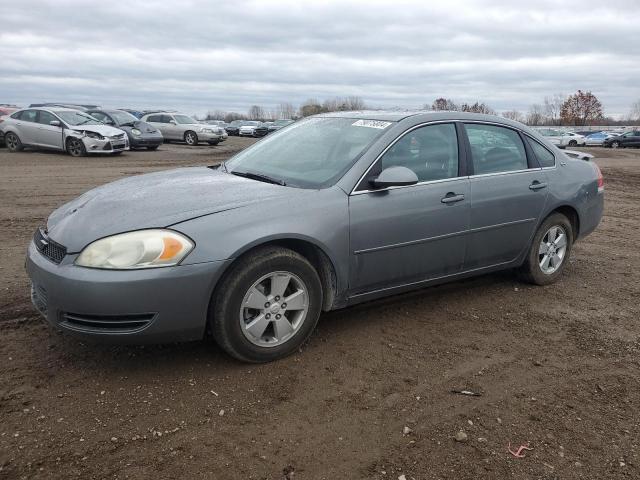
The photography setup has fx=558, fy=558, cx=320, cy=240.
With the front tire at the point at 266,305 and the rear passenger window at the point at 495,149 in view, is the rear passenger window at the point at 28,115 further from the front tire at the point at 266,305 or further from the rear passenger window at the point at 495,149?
the front tire at the point at 266,305

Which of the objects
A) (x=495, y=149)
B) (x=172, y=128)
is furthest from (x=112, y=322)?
(x=172, y=128)

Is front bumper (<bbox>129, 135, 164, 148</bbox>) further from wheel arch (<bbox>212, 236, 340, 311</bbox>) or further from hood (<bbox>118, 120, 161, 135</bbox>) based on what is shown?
wheel arch (<bbox>212, 236, 340, 311</bbox>)

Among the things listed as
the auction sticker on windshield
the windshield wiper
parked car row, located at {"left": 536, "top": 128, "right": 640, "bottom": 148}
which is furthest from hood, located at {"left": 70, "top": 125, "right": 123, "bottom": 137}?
parked car row, located at {"left": 536, "top": 128, "right": 640, "bottom": 148}

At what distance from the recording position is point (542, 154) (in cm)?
514

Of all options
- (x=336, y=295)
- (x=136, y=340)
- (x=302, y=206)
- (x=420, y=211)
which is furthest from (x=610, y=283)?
(x=136, y=340)

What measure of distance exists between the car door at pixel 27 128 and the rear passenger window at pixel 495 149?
16.7m

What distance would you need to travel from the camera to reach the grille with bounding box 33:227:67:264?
10.7 ft

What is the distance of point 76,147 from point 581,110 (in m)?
103

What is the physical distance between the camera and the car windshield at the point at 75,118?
17.4 metres

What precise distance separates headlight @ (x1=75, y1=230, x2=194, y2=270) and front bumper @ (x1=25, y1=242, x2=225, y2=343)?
0.14 feet

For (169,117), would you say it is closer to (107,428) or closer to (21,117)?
(21,117)

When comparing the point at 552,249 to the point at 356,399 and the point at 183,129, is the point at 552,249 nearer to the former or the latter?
the point at 356,399

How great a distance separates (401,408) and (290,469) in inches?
31.2

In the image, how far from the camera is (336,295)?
3.82 meters
